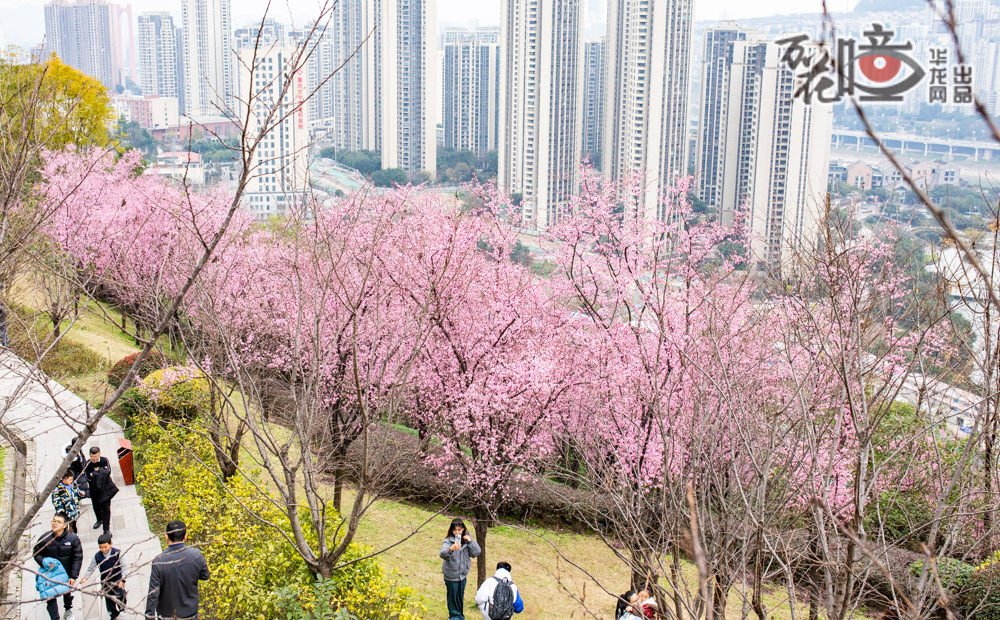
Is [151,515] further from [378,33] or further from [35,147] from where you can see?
[378,33]

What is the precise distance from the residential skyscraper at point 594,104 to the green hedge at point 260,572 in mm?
48267

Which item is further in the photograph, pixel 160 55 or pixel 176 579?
pixel 160 55

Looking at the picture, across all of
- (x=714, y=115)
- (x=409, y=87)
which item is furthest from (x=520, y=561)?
(x=409, y=87)

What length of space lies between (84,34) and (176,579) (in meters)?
127

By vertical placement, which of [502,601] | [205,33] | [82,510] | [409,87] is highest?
[205,33]

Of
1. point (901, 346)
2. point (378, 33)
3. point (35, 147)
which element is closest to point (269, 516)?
point (35, 147)

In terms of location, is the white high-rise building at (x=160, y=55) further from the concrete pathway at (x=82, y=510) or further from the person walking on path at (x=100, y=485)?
the person walking on path at (x=100, y=485)

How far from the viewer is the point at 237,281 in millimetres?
11094

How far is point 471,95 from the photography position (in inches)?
3300

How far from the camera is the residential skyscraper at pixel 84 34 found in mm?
107250

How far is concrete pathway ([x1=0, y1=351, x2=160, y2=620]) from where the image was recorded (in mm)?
6195

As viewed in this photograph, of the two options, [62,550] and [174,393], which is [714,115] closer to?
[174,393]

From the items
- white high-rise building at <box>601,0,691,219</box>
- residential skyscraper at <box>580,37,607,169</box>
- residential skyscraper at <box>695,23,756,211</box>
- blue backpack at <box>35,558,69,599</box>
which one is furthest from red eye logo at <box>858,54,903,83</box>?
residential skyscraper at <box>580,37,607,169</box>

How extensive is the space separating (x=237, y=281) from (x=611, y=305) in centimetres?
510
